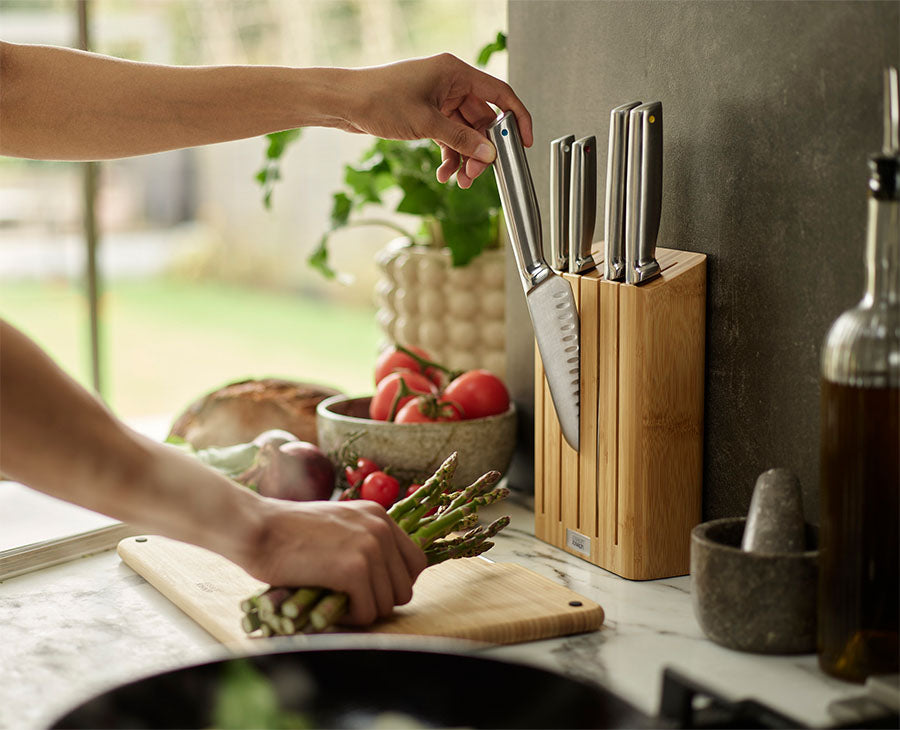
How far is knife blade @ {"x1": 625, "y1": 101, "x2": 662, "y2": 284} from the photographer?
1.01 metres

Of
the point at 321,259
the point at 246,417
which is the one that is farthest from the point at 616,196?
the point at 321,259

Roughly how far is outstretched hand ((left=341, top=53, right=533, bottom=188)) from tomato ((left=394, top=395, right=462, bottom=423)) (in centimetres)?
30

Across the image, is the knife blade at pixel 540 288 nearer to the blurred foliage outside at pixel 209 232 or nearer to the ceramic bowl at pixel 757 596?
the ceramic bowl at pixel 757 596

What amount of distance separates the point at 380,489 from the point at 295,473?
0.11m

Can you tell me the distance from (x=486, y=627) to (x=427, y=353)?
769 millimetres

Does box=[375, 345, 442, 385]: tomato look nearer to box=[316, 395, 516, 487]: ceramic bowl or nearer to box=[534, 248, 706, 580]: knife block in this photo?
box=[316, 395, 516, 487]: ceramic bowl

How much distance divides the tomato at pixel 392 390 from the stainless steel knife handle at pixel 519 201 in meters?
0.34

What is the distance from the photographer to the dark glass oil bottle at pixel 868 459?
0.75m

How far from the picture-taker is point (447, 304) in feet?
5.32

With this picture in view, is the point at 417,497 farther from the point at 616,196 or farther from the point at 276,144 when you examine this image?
the point at 276,144

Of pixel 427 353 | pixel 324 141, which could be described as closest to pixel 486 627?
pixel 427 353

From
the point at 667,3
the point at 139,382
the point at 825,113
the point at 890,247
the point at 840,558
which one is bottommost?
the point at 139,382

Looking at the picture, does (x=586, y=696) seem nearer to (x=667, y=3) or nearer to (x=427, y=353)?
(x=667, y=3)

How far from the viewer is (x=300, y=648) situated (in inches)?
30.8
